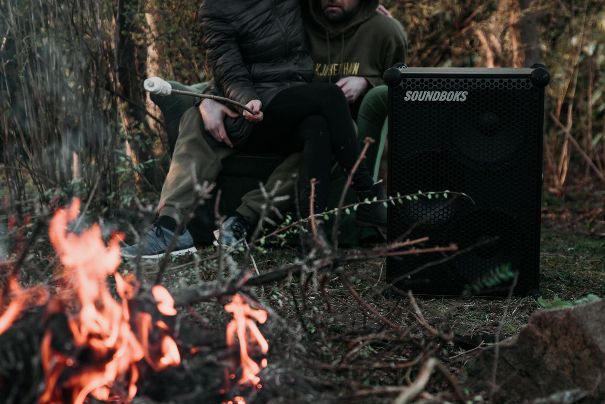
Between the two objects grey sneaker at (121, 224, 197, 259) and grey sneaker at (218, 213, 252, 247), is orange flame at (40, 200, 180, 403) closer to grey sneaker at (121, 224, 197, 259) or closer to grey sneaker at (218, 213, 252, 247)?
grey sneaker at (121, 224, 197, 259)

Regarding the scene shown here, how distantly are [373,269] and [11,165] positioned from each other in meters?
1.71

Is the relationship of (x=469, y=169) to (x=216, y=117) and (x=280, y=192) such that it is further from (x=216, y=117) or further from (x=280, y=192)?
(x=216, y=117)

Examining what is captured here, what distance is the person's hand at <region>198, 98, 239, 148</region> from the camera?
460 cm

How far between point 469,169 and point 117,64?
2.01m

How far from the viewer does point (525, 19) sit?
21.2ft

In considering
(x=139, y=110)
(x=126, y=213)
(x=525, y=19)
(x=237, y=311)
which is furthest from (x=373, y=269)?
(x=525, y=19)

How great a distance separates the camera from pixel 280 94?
4.52 metres

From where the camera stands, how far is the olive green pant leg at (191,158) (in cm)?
466

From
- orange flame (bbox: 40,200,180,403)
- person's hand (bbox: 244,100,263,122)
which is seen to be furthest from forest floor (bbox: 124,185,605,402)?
person's hand (bbox: 244,100,263,122)

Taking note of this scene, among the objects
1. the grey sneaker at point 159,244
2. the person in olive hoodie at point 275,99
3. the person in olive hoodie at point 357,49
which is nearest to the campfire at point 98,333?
the grey sneaker at point 159,244

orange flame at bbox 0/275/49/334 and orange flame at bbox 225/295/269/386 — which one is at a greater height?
orange flame at bbox 0/275/49/334

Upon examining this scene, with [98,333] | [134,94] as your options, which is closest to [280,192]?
[134,94]

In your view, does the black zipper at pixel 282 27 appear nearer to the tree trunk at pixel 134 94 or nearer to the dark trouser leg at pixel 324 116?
the dark trouser leg at pixel 324 116

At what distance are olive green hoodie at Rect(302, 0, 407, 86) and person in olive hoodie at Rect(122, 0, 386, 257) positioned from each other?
0.14 m
